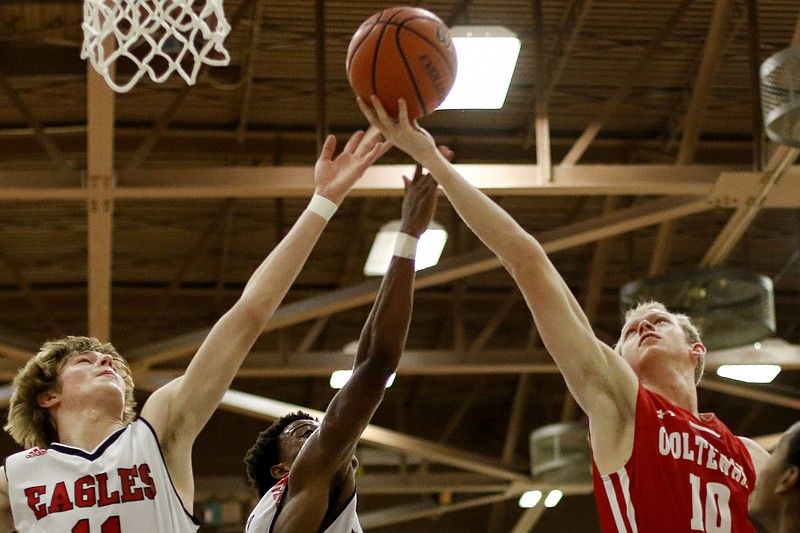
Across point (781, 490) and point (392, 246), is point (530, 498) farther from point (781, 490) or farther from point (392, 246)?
point (781, 490)

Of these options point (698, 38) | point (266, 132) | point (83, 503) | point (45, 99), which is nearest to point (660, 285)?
point (698, 38)

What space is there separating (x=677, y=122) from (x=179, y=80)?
16.2 ft

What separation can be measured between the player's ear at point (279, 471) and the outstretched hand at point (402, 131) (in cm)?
127

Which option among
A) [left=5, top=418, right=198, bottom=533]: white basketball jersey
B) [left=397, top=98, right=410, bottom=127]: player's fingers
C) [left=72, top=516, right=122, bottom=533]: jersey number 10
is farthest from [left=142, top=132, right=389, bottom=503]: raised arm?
[left=397, top=98, right=410, bottom=127]: player's fingers

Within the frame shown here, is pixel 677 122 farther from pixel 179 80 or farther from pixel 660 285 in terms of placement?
pixel 179 80

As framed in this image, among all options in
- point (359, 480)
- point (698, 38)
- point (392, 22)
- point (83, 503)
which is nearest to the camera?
point (83, 503)

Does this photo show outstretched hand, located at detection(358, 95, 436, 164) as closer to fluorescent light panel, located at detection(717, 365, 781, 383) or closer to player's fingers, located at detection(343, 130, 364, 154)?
A: player's fingers, located at detection(343, 130, 364, 154)

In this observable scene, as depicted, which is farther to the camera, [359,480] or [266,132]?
[359,480]

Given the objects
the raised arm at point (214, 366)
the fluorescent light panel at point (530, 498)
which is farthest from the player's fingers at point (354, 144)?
the fluorescent light panel at point (530, 498)

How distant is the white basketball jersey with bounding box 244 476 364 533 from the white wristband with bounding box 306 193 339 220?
825mm

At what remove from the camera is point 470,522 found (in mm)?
19453

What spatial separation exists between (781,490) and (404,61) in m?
1.91

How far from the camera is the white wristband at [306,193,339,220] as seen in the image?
3760mm

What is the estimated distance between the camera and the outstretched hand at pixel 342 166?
384cm
